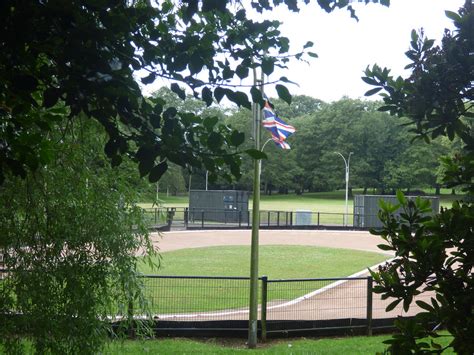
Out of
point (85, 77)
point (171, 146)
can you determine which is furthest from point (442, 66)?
point (85, 77)

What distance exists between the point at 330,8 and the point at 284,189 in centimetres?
6515

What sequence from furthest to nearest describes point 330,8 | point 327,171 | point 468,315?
point 327,171, point 330,8, point 468,315

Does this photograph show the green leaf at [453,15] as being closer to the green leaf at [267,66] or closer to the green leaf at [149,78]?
the green leaf at [267,66]

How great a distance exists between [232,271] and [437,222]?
13.5 m

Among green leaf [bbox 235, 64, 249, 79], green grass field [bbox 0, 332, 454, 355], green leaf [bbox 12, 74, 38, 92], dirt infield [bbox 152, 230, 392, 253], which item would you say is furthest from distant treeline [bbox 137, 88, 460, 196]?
green leaf [bbox 12, 74, 38, 92]

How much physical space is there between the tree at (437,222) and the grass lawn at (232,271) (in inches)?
157

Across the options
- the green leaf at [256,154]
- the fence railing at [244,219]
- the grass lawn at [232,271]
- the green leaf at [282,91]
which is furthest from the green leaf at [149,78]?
the fence railing at [244,219]

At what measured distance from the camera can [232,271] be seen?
15570 mm

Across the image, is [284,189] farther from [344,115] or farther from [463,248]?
[463,248]

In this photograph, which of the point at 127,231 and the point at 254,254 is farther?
the point at 254,254

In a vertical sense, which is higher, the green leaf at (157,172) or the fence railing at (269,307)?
the green leaf at (157,172)

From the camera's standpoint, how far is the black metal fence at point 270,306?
8789 mm

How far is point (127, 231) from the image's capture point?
518 cm

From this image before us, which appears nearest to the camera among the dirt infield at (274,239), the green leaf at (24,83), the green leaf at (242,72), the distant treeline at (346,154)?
the green leaf at (24,83)
